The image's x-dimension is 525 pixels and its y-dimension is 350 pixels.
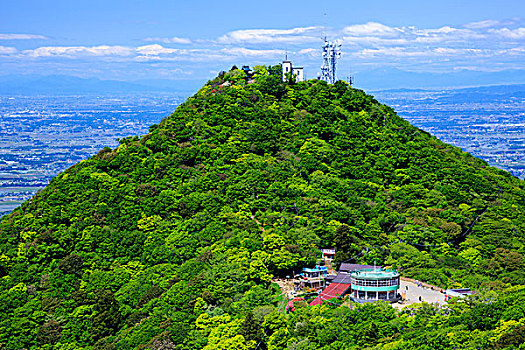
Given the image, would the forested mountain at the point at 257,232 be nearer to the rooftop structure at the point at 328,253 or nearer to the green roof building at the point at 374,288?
the rooftop structure at the point at 328,253

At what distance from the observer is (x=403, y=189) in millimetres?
58656

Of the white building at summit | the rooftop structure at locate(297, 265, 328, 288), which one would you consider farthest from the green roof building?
the white building at summit

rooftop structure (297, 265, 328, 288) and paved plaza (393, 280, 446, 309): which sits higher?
rooftop structure (297, 265, 328, 288)

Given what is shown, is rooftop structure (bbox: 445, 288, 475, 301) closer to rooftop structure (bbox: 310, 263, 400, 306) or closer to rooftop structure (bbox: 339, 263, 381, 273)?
rooftop structure (bbox: 310, 263, 400, 306)

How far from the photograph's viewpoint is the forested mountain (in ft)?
121

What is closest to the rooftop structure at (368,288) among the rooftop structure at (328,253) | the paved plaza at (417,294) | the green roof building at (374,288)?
the green roof building at (374,288)

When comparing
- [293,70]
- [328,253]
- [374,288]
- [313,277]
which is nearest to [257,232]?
[328,253]

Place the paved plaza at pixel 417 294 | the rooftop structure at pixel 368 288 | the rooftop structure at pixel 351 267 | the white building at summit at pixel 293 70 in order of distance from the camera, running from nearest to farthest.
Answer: the paved plaza at pixel 417 294, the rooftop structure at pixel 368 288, the rooftop structure at pixel 351 267, the white building at summit at pixel 293 70

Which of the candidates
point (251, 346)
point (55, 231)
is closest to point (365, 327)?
point (251, 346)

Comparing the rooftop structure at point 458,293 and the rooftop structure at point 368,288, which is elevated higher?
the rooftop structure at point 368,288

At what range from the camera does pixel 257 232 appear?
162 ft

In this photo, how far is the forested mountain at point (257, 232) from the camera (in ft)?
121

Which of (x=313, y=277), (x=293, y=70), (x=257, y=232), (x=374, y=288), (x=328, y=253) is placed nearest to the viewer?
(x=374, y=288)

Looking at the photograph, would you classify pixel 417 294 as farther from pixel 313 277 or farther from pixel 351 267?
pixel 313 277
